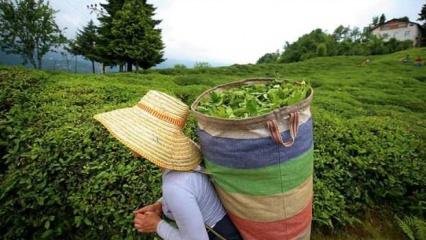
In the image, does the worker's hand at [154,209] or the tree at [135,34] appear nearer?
the worker's hand at [154,209]

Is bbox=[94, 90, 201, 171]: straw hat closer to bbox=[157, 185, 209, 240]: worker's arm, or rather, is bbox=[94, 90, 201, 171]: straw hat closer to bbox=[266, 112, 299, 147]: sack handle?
bbox=[157, 185, 209, 240]: worker's arm

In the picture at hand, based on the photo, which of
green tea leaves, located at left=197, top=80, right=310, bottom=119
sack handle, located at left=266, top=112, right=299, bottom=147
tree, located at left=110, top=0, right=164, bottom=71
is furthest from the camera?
tree, located at left=110, top=0, right=164, bottom=71

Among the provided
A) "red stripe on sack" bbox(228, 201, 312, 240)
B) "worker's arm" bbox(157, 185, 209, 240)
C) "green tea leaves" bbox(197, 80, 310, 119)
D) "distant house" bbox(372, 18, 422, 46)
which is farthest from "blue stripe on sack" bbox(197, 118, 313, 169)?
"distant house" bbox(372, 18, 422, 46)

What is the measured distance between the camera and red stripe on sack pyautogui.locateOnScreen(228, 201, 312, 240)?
169cm

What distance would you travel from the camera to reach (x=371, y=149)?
413 centimetres

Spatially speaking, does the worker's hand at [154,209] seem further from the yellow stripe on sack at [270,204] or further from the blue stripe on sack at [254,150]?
the blue stripe on sack at [254,150]

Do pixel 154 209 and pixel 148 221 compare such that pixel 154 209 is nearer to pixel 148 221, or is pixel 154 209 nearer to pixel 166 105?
pixel 148 221

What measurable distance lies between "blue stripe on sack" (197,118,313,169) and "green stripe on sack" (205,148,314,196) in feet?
0.09

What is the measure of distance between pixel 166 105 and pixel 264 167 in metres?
0.65

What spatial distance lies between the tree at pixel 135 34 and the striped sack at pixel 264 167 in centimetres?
2728

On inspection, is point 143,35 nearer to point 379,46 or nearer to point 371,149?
point 371,149

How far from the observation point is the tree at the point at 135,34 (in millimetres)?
27438

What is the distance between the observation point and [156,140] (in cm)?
177

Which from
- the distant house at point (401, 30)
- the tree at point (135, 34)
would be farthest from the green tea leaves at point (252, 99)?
the distant house at point (401, 30)
